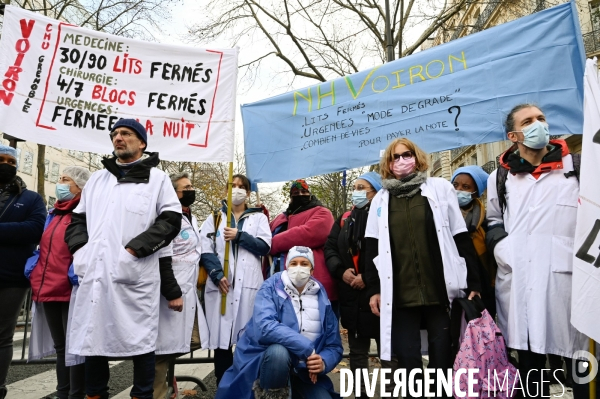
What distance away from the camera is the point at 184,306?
150 inches

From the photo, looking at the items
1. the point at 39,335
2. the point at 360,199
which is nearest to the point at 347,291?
the point at 360,199

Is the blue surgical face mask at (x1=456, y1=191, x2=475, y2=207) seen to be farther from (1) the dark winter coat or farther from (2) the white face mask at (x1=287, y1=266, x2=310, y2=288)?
(2) the white face mask at (x1=287, y1=266, x2=310, y2=288)

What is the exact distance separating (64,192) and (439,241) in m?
3.07

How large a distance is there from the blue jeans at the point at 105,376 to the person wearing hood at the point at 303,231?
1.57m

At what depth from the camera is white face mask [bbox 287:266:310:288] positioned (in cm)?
359

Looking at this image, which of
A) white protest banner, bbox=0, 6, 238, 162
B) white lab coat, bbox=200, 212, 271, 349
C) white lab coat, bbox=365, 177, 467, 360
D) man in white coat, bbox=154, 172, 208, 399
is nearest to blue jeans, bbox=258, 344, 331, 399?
white lab coat, bbox=365, 177, 467, 360

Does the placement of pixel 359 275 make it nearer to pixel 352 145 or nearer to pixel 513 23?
pixel 352 145

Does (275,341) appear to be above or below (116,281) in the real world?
below

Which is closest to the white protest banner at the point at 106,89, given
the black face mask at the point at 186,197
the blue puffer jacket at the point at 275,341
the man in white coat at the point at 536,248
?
the black face mask at the point at 186,197

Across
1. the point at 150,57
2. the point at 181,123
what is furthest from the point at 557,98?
the point at 150,57

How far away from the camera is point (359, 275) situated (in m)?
3.69

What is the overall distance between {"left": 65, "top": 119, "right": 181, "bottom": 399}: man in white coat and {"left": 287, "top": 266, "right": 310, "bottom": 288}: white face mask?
978 millimetres

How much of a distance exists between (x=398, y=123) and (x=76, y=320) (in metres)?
3.24

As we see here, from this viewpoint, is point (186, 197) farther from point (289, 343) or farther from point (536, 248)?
point (536, 248)
